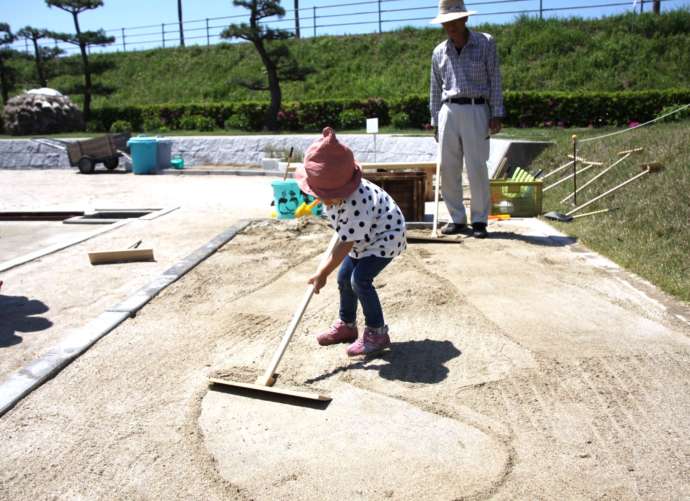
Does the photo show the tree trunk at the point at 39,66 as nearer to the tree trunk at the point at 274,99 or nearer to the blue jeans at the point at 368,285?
the tree trunk at the point at 274,99

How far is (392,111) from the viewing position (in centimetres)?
1900

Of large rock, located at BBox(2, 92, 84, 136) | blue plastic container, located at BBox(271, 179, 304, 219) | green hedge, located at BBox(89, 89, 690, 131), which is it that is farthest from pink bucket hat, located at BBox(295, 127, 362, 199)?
large rock, located at BBox(2, 92, 84, 136)

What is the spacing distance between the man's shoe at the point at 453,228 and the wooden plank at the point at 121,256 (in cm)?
272

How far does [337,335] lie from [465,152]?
10.9 ft

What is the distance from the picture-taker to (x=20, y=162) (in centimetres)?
1841

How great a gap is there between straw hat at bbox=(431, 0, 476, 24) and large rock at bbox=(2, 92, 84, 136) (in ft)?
61.5

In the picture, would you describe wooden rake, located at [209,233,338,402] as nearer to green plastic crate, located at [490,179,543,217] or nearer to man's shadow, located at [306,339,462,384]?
man's shadow, located at [306,339,462,384]

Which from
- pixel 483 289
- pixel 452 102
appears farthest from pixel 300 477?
pixel 452 102

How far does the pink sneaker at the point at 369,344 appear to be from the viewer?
135 inches

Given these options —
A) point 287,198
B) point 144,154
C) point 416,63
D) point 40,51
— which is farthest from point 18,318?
point 40,51

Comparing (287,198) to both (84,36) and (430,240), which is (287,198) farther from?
(84,36)

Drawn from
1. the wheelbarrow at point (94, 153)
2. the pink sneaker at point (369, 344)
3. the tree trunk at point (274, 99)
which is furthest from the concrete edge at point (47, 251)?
the tree trunk at point (274, 99)

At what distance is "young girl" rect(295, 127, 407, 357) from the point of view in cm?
319

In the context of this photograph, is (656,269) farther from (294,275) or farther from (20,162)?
(20,162)
